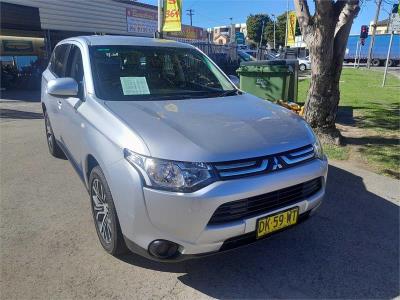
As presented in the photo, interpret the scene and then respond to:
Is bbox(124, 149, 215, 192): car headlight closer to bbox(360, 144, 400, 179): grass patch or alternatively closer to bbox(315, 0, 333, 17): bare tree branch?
bbox(360, 144, 400, 179): grass patch

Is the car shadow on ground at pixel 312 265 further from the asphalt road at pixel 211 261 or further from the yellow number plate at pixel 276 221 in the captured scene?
the yellow number plate at pixel 276 221

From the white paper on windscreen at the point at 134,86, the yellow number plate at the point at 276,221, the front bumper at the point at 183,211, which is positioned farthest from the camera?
the white paper on windscreen at the point at 134,86

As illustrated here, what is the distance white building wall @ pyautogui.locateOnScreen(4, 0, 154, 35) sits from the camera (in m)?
17.2

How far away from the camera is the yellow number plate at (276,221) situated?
2.71 meters

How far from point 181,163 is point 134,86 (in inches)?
58.0

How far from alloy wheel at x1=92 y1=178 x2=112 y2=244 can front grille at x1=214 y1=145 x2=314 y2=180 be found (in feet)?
3.37

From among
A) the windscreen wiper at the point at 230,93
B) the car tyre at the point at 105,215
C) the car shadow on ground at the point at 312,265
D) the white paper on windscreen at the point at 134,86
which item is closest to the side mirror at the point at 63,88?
the white paper on windscreen at the point at 134,86

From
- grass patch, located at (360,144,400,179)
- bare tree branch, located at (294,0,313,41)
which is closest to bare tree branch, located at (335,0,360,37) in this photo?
bare tree branch, located at (294,0,313,41)

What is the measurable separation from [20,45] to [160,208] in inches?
806

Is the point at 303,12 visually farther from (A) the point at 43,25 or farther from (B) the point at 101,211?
(A) the point at 43,25

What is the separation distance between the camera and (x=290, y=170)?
2791mm

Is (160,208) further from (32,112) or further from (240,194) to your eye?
(32,112)

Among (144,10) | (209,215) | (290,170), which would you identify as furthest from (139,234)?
(144,10)

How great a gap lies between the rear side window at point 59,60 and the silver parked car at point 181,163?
44.5 inches
